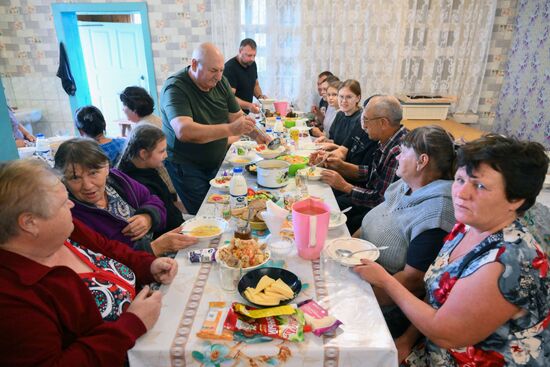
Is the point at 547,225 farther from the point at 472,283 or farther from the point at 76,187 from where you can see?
the point at 76,187

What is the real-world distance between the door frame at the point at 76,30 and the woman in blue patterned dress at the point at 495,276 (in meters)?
4.75

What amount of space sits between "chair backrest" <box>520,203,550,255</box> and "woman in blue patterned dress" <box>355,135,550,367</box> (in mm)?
101

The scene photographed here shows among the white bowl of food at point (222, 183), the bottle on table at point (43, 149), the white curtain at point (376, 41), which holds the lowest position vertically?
the bottle on table at point (43, 149)

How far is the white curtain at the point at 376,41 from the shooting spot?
4.44 metres

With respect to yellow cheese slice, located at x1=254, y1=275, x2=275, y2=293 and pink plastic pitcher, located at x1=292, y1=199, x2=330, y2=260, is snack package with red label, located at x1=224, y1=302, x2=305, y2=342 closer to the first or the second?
yellow cheese slice, located at x1=254, y1=275, x2=275, y2=293

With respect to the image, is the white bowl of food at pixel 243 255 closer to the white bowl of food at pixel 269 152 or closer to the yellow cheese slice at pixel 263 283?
the yellow cheese slice at pixel 263 283

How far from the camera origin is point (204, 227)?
5.26 feet

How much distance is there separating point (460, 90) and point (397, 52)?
0.99 metres

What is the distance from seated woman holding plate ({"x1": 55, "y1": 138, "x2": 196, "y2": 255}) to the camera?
147 cm

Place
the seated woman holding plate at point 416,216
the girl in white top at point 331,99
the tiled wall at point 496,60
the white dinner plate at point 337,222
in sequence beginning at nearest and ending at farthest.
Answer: the seated woman holding plate at point 416,216 < the white dinner plate at point 337,222 < the girl in white top at point 331,99 < the tiled wall at point 496,60

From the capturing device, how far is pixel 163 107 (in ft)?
8.19

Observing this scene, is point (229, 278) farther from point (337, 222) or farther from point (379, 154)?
point (379, 154)

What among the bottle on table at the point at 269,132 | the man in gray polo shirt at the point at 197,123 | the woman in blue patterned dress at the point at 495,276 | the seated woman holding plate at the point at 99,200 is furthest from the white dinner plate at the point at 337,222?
the bottle on table at the point at 269,132

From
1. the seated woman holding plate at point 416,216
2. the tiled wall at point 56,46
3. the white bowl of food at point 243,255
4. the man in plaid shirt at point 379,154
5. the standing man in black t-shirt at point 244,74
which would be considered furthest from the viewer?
the tiled wall at point 56,46
